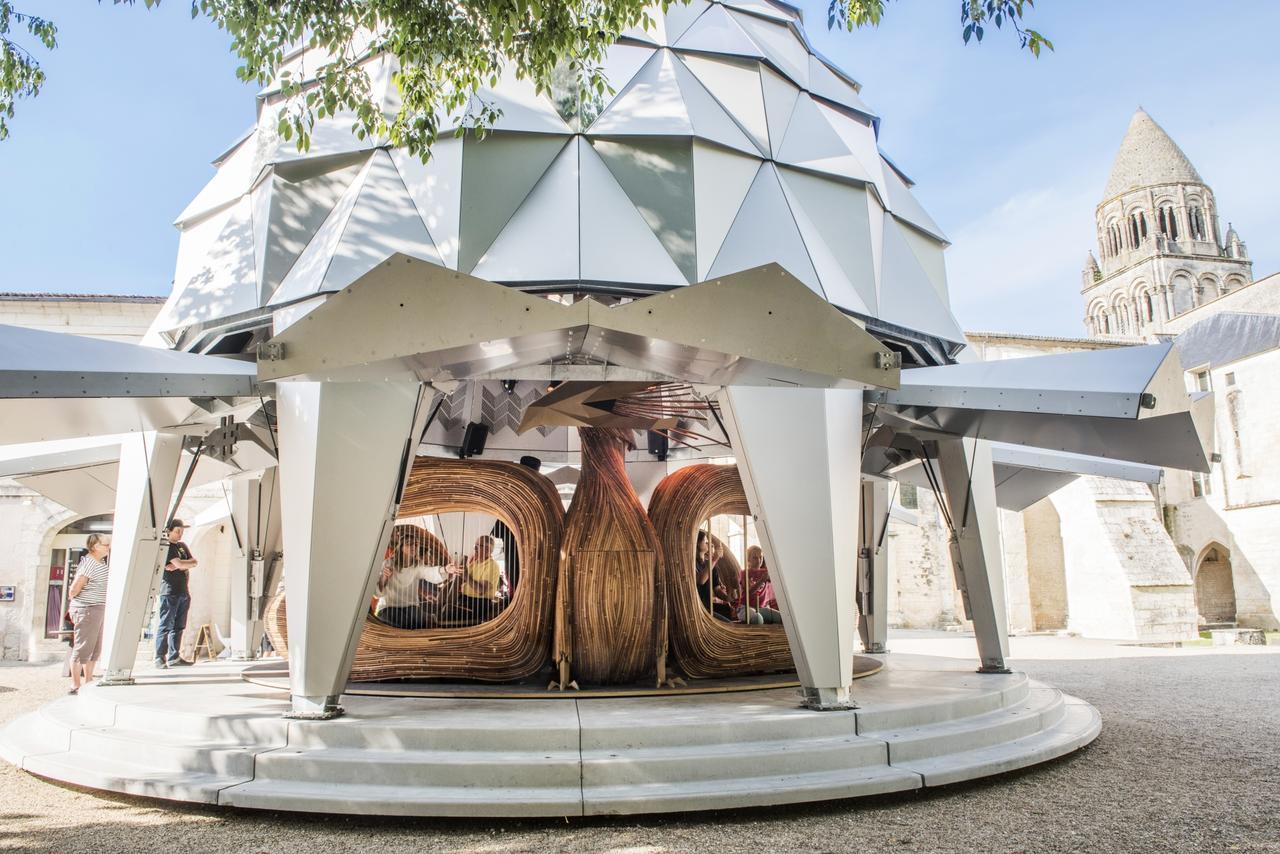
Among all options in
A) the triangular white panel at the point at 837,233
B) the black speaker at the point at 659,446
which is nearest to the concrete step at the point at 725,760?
the triangular white panel at the point at 837,233

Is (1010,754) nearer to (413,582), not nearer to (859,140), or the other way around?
(413,582)

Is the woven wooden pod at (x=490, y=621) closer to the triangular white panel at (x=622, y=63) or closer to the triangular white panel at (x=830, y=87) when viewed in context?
the triangular white panel at (x=622, y=63)

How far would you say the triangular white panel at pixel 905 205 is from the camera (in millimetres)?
10633

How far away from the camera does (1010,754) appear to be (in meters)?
6.91

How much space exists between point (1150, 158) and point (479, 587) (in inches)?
2726

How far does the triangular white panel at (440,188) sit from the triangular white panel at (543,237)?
1.37 ft

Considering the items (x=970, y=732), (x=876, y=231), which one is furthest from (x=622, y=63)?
(x=970, y=732)

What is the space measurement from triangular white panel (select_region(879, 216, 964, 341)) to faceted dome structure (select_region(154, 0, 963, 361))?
0.09 ft

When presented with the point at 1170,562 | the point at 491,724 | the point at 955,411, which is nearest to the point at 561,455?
the point at 955,411

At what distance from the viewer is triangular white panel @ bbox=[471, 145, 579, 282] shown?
7.75 meters

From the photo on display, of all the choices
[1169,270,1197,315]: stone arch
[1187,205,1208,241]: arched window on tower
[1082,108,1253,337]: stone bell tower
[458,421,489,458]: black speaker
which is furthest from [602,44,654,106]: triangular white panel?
[1187,205,1208,241]: arched window on tower

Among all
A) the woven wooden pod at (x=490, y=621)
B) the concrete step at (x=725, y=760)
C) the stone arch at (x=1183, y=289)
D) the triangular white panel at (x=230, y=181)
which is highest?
the stone arch at (x=1183, y=289)

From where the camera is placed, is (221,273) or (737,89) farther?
(737,89)

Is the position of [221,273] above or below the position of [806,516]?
above
